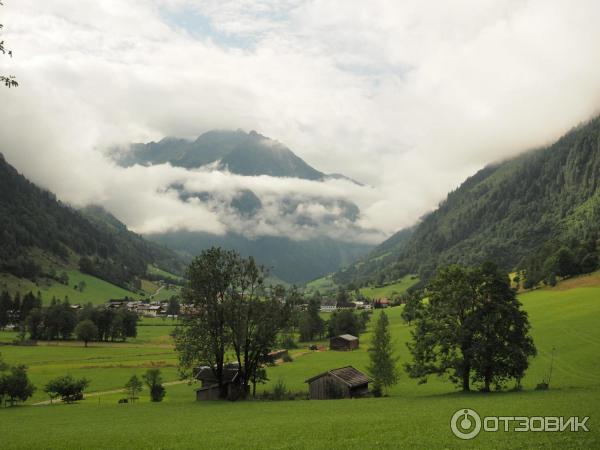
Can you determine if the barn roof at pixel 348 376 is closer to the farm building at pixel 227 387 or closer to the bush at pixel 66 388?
the farm building at pixel 227 387

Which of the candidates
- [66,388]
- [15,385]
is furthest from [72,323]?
[15,385]

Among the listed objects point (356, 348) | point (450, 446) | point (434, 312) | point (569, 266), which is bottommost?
point (356, 348)

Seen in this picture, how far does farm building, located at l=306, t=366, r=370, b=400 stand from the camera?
64.5 metres

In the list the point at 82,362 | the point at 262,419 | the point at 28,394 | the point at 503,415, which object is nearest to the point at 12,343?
the point at 82,362

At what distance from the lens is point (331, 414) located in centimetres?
3922

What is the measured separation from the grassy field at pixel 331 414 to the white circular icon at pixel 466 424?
2.05 feet

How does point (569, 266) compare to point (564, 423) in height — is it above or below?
above

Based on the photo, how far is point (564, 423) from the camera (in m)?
26.0

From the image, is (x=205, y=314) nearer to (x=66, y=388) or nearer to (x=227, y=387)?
(x=227, y=387)

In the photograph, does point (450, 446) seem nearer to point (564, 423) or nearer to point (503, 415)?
point (564, 423)

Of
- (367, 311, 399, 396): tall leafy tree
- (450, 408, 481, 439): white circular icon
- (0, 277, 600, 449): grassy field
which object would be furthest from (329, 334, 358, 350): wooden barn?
(450, 408, 481, 439): white circular icon

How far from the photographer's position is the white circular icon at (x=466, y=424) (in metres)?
24.9

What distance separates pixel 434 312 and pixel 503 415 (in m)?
27.0

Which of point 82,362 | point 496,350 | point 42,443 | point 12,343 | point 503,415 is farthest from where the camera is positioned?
point 12,343
